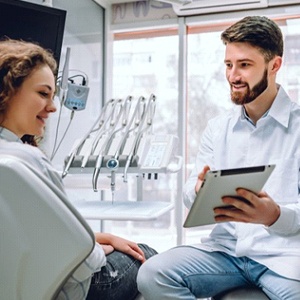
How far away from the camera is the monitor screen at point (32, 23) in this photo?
2.09 metres

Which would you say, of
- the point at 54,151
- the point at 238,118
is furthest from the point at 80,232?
the point at 54,151

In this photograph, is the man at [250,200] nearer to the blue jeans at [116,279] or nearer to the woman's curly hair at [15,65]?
the blue jeans at [116,279]

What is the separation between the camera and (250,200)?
4.25ft

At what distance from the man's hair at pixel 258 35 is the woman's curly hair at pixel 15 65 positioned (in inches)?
32.5

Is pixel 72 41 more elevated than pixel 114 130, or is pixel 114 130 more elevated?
pixel 72 41

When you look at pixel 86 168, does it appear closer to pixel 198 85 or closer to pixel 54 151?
pixel 54 151

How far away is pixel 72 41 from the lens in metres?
3.03

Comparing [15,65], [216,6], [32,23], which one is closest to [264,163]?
[15,65]

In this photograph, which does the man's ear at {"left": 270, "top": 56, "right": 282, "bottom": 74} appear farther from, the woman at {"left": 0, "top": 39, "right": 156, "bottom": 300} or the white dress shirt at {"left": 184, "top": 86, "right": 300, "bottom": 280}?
the woman at {"left": 0, "top": 39, "right": 156, "bottom": 300}

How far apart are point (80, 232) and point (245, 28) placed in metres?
1.22

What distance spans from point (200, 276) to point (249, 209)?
1.09 ft

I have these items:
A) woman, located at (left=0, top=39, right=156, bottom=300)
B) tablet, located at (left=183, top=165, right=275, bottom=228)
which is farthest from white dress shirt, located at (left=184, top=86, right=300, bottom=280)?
woman, located at (left=0, top=39, right=156, bottom=300)

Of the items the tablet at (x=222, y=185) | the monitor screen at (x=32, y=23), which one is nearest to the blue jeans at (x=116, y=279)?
the tablet at (x=222, y=185)

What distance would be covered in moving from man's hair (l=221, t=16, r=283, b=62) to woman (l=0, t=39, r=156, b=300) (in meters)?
0.81
